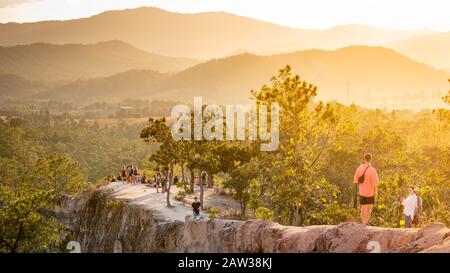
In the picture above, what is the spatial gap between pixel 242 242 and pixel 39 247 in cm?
1856

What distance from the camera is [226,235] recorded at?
961 inches

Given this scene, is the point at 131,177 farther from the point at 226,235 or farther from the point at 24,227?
the point at 226,235

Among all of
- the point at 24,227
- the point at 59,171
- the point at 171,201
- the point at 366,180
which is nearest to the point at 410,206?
the point at 366,180

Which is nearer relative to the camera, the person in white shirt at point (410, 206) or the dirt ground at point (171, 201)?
the person in white shirt at point (410, 206)

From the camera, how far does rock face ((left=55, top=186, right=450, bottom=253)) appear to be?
16000 mm

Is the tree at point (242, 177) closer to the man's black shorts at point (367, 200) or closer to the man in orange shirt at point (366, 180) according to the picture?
the man's black shorts at point (367, 200)

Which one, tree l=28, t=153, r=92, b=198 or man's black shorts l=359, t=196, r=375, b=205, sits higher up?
man's black shorts l=359, t=196, r=375, b=205

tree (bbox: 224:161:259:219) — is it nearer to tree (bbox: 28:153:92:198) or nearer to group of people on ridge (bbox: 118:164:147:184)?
group of people on ridge (bbox: 118:164:147:184)

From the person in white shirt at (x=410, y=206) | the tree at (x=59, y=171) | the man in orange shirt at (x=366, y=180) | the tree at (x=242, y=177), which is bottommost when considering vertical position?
the tree at (x=59, y=171)

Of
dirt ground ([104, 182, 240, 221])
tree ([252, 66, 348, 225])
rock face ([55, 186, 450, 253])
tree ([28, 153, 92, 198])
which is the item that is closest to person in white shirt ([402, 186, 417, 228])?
rock face ([55, 186, 450, 253])

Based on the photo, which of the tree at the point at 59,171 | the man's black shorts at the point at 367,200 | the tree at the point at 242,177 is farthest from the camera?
the tree at the point at 59,171

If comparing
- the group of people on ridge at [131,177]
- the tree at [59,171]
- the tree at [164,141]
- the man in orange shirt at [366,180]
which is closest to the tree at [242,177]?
the tree at [164,141]

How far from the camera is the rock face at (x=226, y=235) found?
1600 cm
